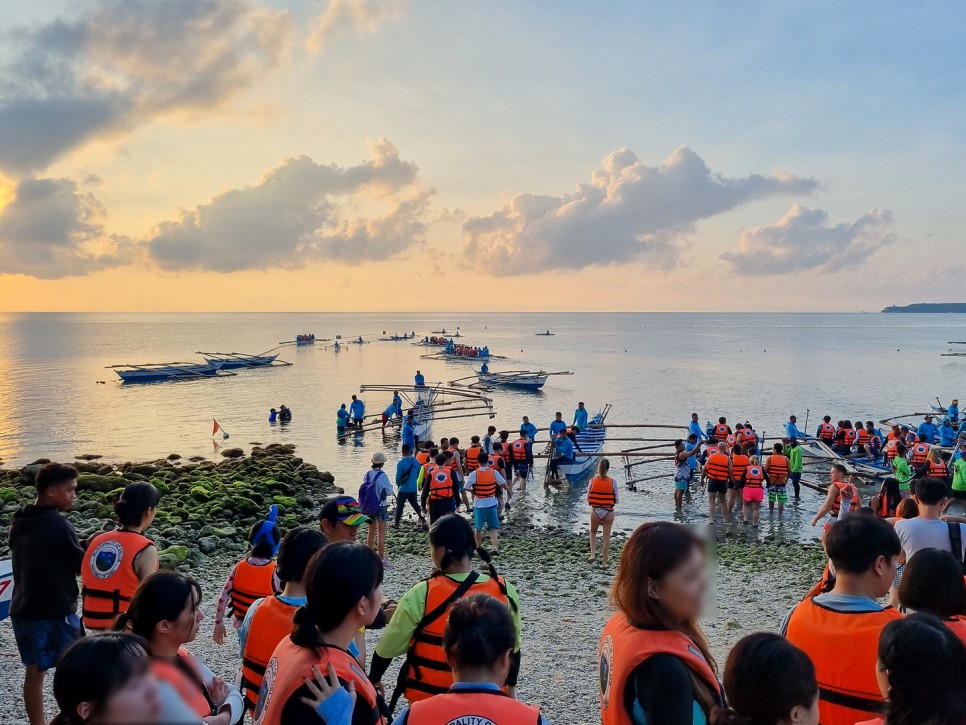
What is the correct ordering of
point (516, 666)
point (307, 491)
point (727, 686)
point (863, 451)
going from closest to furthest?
1. point (727, 686)
2. point (516, 666)
3. point (307, 491)
4. point (863, 451)

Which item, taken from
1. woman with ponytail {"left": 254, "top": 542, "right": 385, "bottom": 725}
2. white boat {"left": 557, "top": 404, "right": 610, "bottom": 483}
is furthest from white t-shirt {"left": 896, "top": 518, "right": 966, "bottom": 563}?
white boat {"left": 557, "top": 404, "right": 610, "bottom": 483}

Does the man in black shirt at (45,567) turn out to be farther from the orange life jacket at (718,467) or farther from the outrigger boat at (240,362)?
the outrigger boat at (240,362)

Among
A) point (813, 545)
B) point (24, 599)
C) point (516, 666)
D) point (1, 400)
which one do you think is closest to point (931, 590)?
point (516, 666)

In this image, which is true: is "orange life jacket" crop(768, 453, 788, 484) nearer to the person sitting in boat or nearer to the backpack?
the person sitting in boat

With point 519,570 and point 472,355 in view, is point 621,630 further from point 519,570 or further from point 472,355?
point 472,355

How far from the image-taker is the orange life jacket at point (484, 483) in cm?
1197

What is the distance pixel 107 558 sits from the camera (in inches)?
Result: 177

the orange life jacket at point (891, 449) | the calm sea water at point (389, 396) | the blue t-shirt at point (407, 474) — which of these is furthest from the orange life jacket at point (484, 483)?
the orange life jacket at point (891, 449)

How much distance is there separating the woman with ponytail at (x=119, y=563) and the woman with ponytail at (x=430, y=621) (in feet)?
6.31

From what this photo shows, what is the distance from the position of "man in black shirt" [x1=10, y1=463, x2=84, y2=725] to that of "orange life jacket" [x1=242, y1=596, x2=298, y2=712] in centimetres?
213

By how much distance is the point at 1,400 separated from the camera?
167 feet

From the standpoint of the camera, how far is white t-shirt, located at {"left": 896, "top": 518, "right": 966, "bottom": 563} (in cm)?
518

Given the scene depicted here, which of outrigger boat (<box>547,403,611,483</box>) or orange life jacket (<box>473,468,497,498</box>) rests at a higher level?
orange life jacket (<box>473,468,497,498</box>)

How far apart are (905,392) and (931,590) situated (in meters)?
62.9
